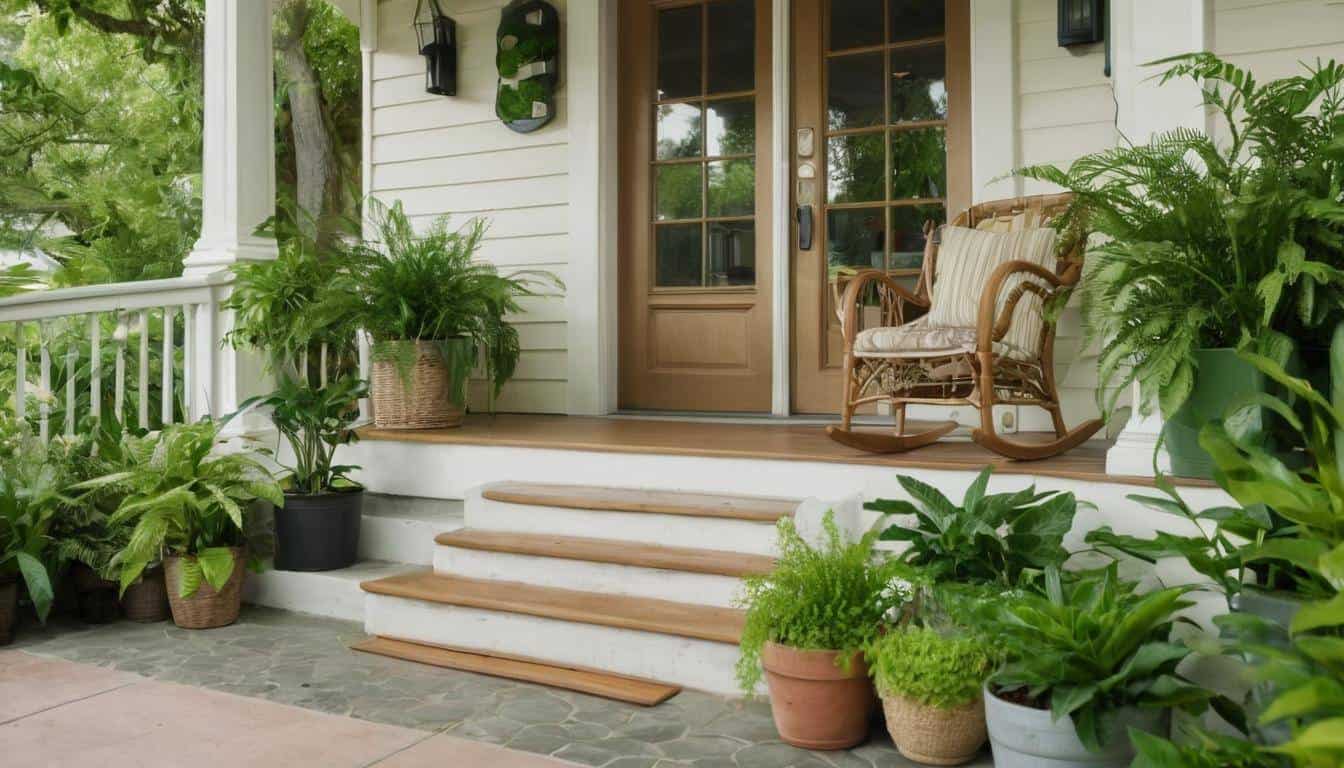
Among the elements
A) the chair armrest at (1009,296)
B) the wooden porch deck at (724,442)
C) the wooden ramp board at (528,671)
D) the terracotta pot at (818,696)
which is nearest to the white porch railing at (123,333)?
the wooden porch deck at (724,442)

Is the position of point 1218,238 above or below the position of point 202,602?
above

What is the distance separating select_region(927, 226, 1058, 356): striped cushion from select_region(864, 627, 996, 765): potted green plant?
1.42 meters

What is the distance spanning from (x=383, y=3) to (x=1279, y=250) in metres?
4.56

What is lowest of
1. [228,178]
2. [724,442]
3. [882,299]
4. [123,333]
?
[724,442]

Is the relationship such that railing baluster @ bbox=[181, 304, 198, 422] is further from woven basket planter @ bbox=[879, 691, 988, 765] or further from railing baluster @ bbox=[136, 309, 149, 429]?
woven basket planter @ bbox=[879, 691, 988, 765]

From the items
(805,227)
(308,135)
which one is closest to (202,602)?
(805,227)

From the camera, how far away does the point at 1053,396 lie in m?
3.41

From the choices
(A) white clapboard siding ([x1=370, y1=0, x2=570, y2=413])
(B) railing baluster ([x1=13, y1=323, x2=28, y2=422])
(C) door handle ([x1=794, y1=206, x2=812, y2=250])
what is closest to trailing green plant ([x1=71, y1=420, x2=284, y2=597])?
(B) railing baluster ([x1=13, y1=323, x2=28, y2=422])

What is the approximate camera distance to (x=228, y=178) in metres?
4.10

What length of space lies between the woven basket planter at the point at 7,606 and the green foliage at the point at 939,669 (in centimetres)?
269

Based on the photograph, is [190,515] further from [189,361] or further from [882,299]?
[882,299]

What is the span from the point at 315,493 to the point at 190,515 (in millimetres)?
391

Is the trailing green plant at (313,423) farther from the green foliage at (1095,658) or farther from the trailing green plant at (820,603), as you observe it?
the green foliage at (1095,658)

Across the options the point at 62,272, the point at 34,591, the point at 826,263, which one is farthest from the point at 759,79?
the point at 62,272
